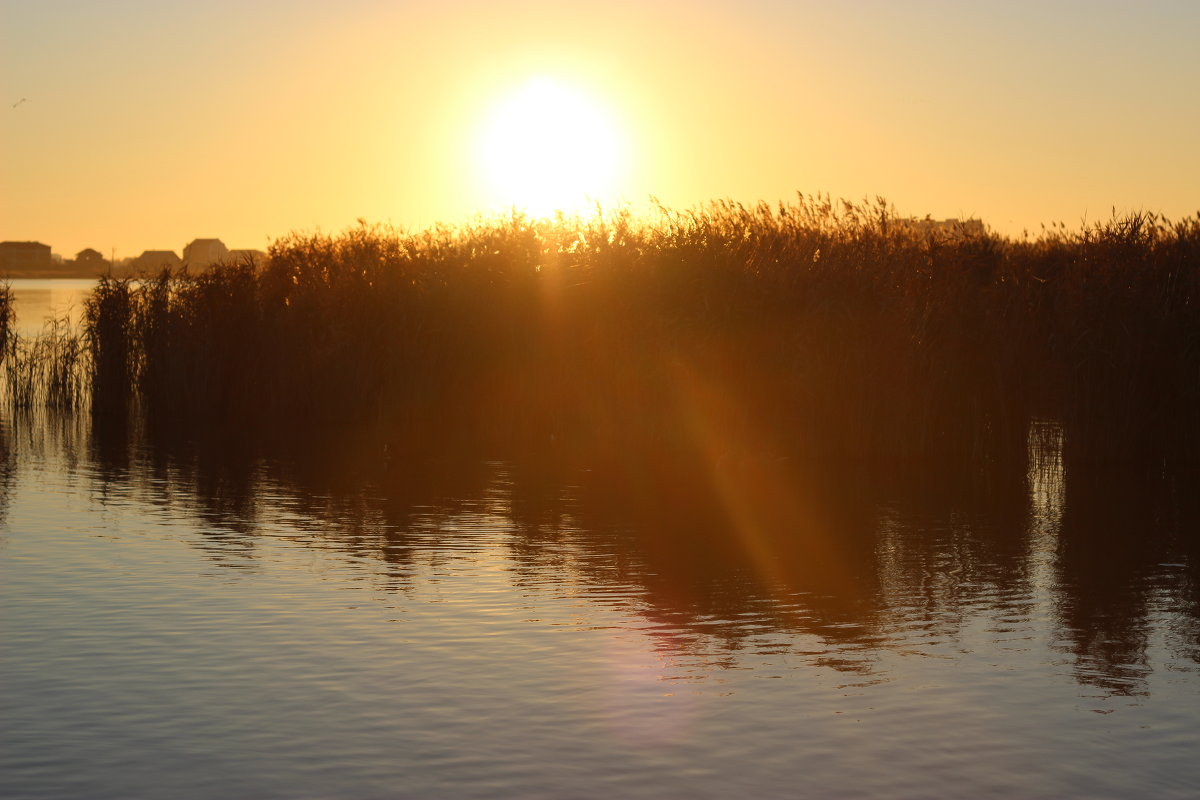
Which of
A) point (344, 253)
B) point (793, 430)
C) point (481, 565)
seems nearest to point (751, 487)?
point (793, 430)

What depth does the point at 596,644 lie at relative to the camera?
11484mm

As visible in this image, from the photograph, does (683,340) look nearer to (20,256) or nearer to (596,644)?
(596,644)

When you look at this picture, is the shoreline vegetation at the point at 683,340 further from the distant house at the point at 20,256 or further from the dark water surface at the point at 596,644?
the distant house at the point at 20,256

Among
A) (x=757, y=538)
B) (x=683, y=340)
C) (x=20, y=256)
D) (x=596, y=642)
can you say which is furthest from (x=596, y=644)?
(x=20, y=256)

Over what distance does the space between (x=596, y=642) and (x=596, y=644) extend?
8 centimetres

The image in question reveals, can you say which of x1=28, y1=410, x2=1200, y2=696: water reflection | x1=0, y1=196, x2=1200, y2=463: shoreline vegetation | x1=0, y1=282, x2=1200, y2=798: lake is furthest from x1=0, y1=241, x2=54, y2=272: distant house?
x1=0, y1=282, x2=1200, y2=798: lake

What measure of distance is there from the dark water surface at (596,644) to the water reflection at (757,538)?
0.08 metres

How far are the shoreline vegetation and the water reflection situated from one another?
1.08 metres

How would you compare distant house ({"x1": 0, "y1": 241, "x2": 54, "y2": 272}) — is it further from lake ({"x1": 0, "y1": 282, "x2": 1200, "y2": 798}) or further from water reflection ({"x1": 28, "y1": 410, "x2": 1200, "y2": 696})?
lake ({"x1": 0, "y1": 282, "x2": 1200, "y2": 798})

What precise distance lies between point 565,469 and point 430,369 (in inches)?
261

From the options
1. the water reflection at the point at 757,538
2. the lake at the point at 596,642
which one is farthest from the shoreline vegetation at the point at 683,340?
the lake at the point at 596,642

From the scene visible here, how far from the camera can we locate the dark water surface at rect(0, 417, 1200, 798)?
8.34 meters

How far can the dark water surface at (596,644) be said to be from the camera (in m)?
8.34

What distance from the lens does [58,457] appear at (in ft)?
82.7
